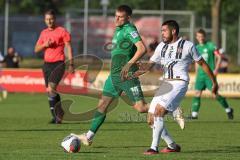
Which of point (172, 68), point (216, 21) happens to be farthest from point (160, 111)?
point (216, 21)

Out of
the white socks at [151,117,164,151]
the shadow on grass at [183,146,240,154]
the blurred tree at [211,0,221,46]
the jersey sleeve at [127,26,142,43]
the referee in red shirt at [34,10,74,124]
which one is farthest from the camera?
the blurred tree at [211,0,221,46]

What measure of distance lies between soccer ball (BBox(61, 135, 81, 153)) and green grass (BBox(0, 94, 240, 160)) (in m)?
0.10

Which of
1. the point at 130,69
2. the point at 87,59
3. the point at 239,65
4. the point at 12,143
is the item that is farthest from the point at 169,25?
the point at 239,65

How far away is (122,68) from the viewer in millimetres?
13836

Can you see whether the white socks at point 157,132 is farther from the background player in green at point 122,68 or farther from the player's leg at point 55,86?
the player's leg at point 55,86

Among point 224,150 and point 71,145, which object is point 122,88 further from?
point 224,150

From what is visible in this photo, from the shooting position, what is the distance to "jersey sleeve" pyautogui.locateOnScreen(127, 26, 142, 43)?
13383 millimetres

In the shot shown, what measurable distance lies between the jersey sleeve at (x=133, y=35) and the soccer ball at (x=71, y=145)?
194cm

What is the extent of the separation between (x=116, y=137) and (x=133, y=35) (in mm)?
2547

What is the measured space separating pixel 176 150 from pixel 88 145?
1522mm

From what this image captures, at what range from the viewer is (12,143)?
13828 mm

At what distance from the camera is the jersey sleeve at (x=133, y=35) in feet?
43.9

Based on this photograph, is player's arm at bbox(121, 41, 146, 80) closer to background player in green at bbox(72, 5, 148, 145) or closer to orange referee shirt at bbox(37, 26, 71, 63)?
background player in green at bbox(72, 5, 148, 145)

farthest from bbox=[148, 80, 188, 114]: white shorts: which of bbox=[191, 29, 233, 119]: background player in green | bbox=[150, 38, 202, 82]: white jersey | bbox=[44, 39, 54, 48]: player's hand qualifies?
bbox=[191, 29, 233, 119]: background player in green
